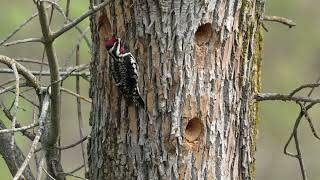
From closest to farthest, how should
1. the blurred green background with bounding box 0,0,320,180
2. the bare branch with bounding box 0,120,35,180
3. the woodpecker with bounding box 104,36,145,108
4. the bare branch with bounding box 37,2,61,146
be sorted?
the bare branch with bounding box 37,2,61,146
the woodpecker with bounding box 104,36,145,108
the bare branch with bounding box 0,120,35,180
the blurred green background with bounding box 0,0,320,180

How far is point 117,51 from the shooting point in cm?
327

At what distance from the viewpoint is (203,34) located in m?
3.35

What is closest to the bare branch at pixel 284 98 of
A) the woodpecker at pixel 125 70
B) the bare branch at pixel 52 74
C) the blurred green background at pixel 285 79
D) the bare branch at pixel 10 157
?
the woodpecker at pixel 125 70

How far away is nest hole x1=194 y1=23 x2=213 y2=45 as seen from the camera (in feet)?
10.9

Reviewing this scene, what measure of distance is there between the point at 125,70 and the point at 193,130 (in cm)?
37

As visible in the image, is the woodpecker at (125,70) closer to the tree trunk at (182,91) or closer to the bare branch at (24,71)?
the tree trunk at (182,91)

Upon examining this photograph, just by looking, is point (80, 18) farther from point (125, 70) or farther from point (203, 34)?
point (203, 34)

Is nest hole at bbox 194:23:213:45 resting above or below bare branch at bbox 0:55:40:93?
above

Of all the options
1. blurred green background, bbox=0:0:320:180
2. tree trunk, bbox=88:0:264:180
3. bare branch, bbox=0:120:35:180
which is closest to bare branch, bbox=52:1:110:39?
tree trunk, bbox=88:0:264:180

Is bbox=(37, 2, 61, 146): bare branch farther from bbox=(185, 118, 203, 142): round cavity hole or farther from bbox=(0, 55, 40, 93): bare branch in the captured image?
bbox=(185, 118, 203, 142): round cavity hole

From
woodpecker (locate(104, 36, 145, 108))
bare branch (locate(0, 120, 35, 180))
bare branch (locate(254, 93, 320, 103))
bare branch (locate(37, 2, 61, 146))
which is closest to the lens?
bare branch (locate(37, 2, 61, 146))

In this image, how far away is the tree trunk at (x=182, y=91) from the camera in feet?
10.9

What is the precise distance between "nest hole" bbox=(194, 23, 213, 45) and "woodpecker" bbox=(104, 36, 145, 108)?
260 mm

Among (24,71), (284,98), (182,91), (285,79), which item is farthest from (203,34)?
(285,79)
